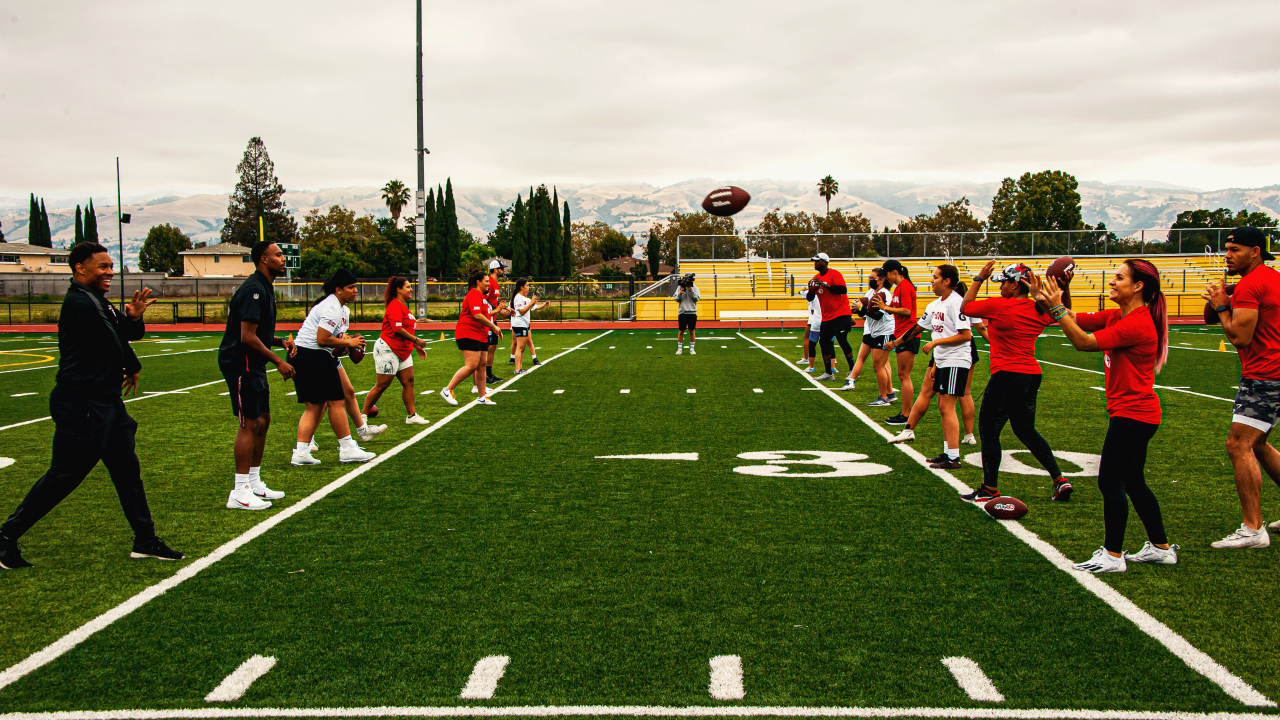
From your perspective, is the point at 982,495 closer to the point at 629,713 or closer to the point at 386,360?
the point at 629,713

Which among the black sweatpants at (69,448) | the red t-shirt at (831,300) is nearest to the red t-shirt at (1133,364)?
the black sweatpants at (69,448)

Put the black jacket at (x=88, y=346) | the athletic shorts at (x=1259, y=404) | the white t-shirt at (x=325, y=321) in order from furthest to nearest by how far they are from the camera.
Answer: the white t-shirt at (x=325, y=321) → the athletic shorts at (x=1259, y=404) → the black jacket at (x=88, y=346)

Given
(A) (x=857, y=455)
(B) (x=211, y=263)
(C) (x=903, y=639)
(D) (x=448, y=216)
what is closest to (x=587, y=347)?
(A) (x=857, y=455)

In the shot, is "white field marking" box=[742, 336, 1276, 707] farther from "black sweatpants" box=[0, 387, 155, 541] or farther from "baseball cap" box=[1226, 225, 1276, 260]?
"black sweatpants" box=[0, 387, 155, 541]

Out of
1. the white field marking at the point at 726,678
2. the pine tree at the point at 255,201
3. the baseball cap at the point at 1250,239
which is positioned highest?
the pine tree at the point at 255,201

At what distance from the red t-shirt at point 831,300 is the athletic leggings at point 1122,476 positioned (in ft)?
29.4

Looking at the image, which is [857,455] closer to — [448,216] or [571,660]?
[571,660]

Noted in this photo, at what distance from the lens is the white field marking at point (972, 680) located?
325 cm

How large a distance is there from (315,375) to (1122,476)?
614cm

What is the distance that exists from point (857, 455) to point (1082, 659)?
14.8 feet

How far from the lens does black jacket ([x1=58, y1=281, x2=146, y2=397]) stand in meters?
4.73

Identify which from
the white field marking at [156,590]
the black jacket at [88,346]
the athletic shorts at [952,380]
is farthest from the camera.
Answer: the athletic shorts at [952,380]

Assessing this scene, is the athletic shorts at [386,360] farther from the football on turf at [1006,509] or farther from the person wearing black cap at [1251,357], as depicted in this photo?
the person wearing black cap at [1251,357]

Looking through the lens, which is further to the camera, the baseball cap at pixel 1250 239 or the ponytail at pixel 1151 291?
the baseball cap at pixel 1250 239
